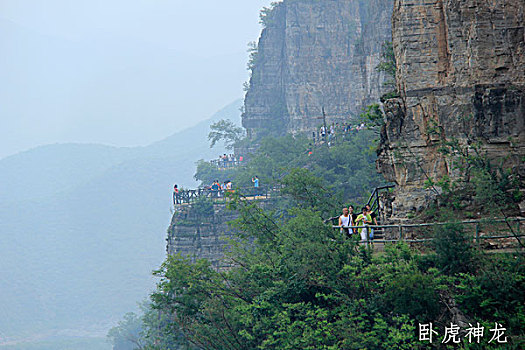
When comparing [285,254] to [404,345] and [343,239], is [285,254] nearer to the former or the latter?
[343,239]

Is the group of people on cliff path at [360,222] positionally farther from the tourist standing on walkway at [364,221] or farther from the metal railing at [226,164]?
the metal railing at [226,164]

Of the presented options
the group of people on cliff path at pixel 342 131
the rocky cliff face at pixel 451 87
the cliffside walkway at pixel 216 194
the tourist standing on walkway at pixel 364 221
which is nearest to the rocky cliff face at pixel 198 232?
the cliffside walkway at pixel 216 194

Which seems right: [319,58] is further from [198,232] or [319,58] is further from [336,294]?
[336,294]

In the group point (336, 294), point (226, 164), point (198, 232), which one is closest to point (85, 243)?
point (226, 164)

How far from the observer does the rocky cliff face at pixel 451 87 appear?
17.4 m

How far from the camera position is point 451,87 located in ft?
59.6

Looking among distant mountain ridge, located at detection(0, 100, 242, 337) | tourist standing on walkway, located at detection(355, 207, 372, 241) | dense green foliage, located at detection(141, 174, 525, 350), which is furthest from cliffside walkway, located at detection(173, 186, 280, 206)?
distant mountain ridge, located at detection(0, 100, 242, 337)

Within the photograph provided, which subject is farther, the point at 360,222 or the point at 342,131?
the point at 342,131

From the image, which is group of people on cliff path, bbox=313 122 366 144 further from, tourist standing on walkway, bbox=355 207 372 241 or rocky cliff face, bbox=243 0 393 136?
tourist standing on walkway, bbox=355 207 372 241

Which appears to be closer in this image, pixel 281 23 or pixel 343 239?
pixel 343 239

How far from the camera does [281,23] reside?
229 feet

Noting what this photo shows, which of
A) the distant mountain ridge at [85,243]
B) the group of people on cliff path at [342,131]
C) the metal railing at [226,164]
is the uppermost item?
the group of people on cliff path at [342,131]

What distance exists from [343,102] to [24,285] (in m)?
78.1

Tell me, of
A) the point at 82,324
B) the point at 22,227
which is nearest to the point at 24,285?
the point at 82,324
